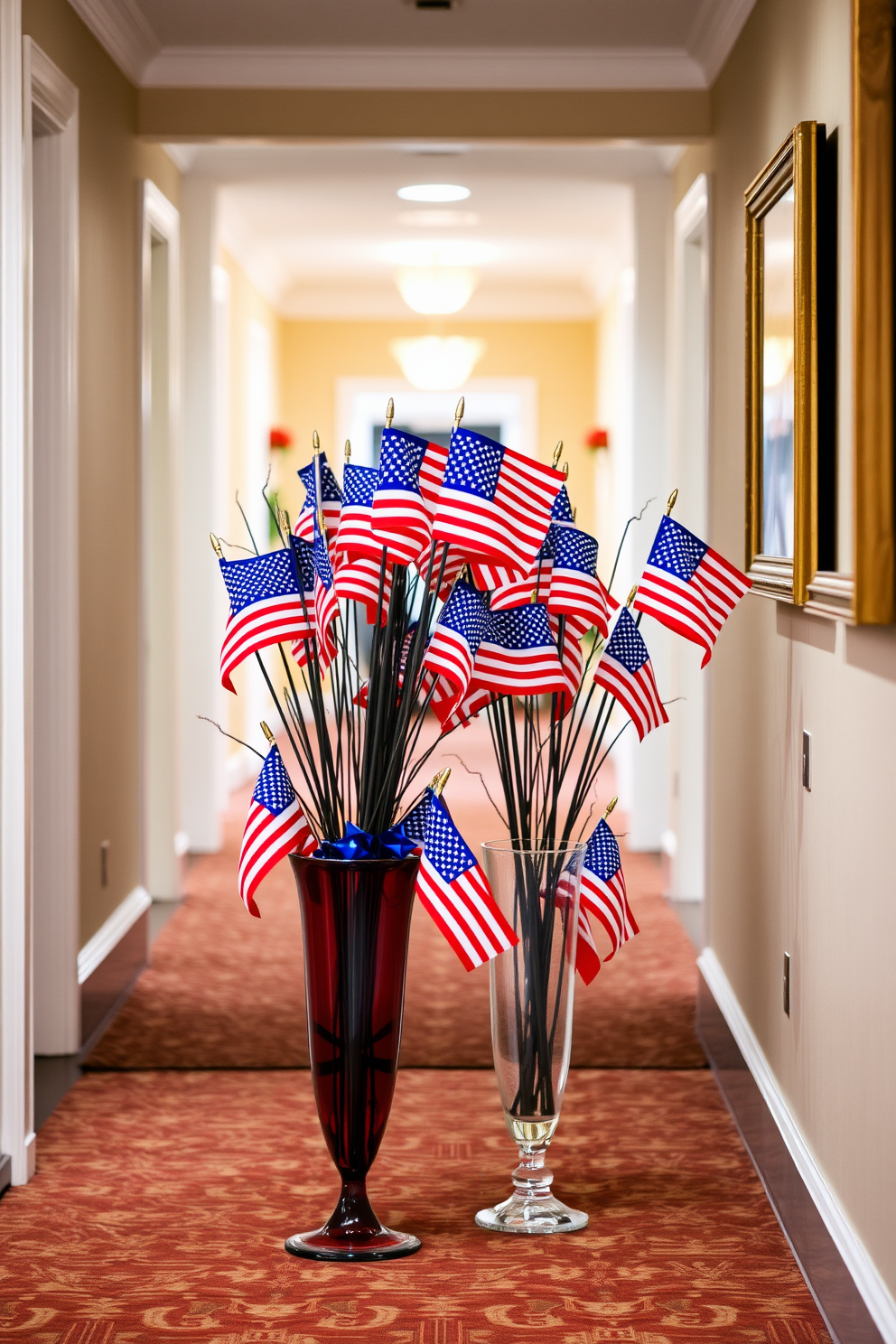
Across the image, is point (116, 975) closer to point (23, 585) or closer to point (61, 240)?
point (23, 585)

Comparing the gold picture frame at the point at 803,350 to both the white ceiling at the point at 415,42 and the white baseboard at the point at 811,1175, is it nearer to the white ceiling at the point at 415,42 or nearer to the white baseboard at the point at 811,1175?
the white baseboard at the point at 811,1175

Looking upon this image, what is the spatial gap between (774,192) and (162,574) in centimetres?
319

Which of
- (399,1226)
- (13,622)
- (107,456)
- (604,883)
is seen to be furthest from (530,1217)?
(107,456)

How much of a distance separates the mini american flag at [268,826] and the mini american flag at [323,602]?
21cm

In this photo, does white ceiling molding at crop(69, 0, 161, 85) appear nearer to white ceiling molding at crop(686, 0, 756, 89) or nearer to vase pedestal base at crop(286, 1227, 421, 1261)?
white ceiling molding at crop(686, 0, 756, 89)

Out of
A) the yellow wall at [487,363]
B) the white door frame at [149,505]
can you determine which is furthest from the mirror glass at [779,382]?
the yellow wall at [487,363]

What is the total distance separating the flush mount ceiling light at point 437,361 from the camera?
1021 centimetres

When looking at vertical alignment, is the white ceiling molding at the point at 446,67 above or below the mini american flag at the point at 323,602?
above

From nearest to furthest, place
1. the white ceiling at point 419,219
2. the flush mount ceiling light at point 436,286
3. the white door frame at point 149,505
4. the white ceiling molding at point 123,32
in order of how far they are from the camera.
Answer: the white ceiling molding at point 123,32 → the white door frame at point 149,505 → the white ceiling at point 419,219 → the flush mount ceiling light at point 436,286

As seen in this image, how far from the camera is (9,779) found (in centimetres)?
313

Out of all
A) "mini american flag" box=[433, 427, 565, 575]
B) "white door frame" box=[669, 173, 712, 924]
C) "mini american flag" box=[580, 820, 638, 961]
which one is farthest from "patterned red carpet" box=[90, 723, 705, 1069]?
"mini american flag" box=[433, 427, 565, 575]

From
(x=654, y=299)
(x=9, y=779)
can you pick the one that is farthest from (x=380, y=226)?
(x=9, y=779)

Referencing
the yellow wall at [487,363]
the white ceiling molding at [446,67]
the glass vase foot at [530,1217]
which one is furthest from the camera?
the yellow wall at [487,363]

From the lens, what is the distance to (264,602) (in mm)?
2855
